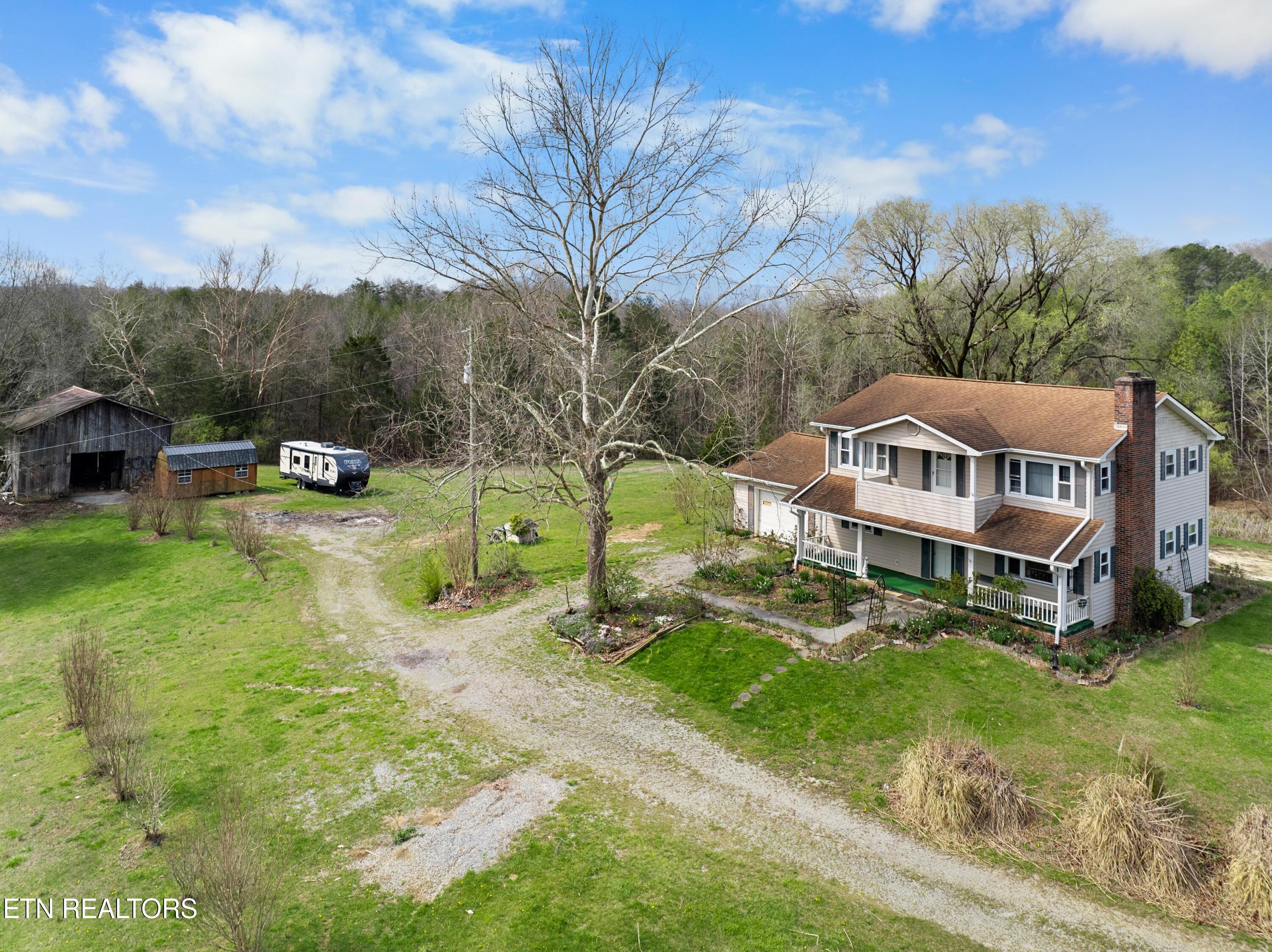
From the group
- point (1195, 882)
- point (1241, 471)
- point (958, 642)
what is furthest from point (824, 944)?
point (1241, 471)

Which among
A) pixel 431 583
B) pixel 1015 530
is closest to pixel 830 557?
pixel 1015 530

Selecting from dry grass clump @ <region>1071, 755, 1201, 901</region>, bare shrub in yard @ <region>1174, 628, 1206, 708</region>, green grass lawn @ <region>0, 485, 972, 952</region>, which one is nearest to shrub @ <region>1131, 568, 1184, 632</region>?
bare shrub in yard @ <region>1174, 628, 1206, 708</region>

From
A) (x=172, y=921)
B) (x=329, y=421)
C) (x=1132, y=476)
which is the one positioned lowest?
(x=172, y=921)

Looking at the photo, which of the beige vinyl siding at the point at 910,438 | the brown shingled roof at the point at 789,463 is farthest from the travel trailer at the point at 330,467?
the beige vinyl siding at the point at 910,438

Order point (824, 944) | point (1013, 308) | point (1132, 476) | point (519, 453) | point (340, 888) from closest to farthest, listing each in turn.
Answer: point (824, 944)
point (340, 888)
point (519, 453)
point (1132, 476)
point (1013, 308)

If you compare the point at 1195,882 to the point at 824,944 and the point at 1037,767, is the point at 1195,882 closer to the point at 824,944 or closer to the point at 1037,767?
the point at 1037,767

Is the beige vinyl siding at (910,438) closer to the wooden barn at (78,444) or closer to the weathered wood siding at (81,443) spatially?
the wooden barn at (78,444)

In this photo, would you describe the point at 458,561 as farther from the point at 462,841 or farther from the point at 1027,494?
the point at 1027,494
